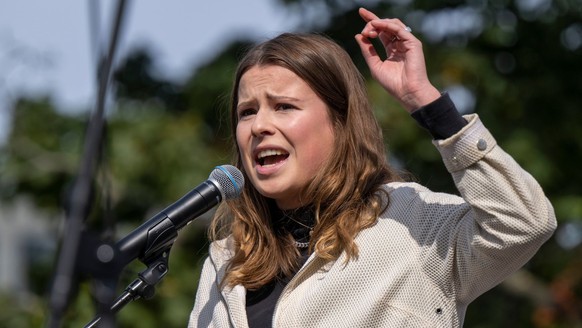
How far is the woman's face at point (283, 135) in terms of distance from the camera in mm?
2709

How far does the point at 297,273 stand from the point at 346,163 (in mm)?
313

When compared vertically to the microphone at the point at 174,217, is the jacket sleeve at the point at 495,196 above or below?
below

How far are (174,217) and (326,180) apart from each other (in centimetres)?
59

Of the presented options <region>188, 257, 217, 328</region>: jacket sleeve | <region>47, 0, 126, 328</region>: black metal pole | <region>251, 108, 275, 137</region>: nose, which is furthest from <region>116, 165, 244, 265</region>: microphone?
<region>188, 257, 217, 328</region>: jacket sleeve

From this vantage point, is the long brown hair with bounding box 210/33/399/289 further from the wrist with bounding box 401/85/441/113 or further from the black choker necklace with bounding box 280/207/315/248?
the wrist with bounding box 401/85/441/113

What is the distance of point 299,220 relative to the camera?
281 centimetres

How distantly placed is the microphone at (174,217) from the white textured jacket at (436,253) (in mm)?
345

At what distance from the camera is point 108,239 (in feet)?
6.69

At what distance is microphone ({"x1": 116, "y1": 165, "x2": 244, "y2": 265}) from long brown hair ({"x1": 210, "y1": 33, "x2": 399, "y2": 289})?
1.15 feet

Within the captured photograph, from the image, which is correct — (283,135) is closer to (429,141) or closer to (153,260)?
(153,260)

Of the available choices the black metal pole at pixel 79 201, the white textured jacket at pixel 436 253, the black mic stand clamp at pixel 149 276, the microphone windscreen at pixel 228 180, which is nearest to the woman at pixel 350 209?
the white textured jacket at pixel 436 253

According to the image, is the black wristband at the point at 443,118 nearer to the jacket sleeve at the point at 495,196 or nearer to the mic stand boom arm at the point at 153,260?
the jacket sleeve at the point at 495,196

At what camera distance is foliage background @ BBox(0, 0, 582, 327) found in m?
6.29

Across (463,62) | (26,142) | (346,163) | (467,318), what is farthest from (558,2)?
(346,163)
